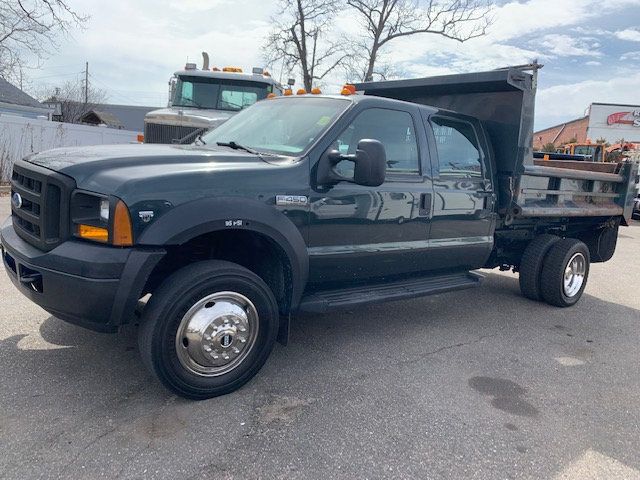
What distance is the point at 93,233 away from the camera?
2.88m

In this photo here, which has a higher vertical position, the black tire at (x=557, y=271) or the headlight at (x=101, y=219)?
the headlight at (x=101, y=219)

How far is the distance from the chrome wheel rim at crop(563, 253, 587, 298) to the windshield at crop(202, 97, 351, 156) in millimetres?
3473

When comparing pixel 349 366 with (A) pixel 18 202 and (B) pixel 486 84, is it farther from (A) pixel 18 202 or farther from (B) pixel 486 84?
(B) pixel 486 84

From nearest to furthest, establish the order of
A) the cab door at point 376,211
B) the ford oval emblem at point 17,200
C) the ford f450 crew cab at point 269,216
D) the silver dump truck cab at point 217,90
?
the ford f450 crew cab at point 269,216 < the ford oval emblem at point 17,200 < the cab door at point 376,211 < the silver dump truck cab at point 217,90

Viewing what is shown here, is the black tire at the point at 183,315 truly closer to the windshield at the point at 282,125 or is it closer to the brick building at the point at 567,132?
the windshield at the point at 282,125

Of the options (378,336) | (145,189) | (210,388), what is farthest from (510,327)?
(145,189)

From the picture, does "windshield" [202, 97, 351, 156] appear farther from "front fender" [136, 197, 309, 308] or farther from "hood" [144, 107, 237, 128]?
→ "hood" [144, 107, 237, 128]

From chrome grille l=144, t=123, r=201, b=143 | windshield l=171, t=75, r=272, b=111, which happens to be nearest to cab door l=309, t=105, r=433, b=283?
chrome grille l=144, t=123, r=201, b=143

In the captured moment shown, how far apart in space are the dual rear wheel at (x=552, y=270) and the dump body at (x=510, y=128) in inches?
14.6

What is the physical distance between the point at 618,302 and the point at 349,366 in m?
4.14

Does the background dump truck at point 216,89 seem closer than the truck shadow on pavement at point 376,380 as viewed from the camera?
No

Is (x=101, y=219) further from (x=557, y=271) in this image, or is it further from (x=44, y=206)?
(x=557, y=271)

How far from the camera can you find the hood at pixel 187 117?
379 inches

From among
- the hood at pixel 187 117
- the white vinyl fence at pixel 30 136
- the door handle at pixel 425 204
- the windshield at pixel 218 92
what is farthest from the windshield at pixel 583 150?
the door handle at pixel 425 204
